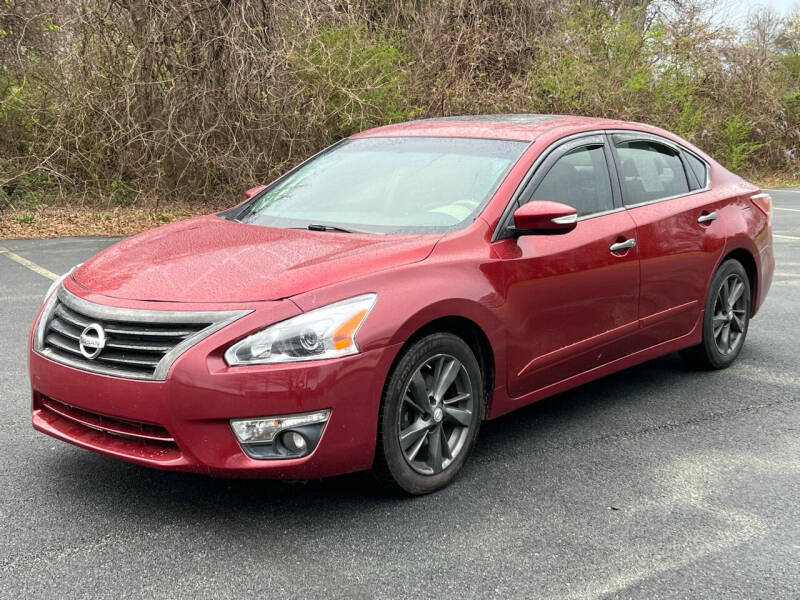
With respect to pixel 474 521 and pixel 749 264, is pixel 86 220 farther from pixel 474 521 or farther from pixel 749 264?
pixel 474 521

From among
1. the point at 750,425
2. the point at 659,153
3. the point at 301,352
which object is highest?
the point at 659,153

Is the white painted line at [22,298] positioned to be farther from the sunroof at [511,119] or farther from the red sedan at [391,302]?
the sunroof at [511,119]

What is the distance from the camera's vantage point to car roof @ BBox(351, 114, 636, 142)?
4.82 m

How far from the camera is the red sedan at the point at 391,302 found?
3.37 meters

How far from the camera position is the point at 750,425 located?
486 centimetres

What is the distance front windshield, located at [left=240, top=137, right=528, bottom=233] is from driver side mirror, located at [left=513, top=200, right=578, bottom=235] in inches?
8.5

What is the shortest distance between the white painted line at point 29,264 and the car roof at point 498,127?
5176 mm

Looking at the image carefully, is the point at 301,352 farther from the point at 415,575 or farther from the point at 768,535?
the point at 768,535

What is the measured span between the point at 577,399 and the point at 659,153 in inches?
61.6

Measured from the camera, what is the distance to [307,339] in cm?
339

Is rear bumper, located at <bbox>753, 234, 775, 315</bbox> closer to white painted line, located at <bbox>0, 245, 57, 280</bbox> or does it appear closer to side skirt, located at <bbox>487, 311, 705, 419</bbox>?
side skirt, located at <bbox>487, 311, 705, 419</bbox>

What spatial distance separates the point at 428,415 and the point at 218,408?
940mm

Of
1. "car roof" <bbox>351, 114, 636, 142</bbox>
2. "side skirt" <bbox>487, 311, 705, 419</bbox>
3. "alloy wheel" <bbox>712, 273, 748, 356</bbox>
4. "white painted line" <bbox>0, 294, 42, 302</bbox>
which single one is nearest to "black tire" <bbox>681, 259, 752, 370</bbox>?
"alloy wheel" <bbox>712, 273, 748, 356</bbox>

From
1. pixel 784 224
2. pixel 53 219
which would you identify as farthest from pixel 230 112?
pixel 784 224
